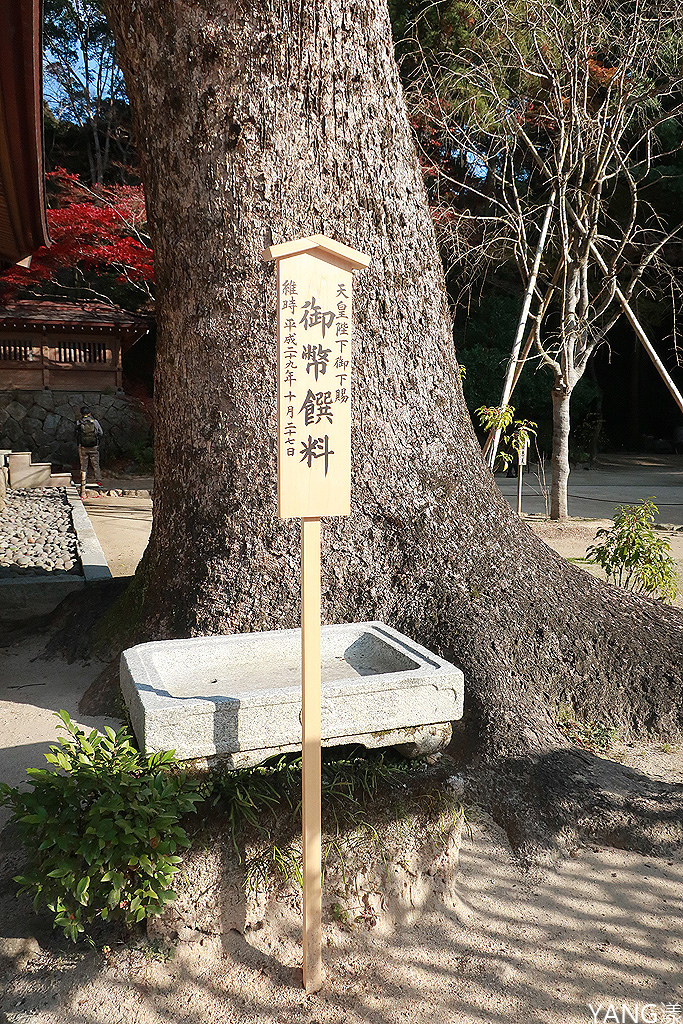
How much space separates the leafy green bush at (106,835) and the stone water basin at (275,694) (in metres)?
0.13

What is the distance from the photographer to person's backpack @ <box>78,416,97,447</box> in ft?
48.2

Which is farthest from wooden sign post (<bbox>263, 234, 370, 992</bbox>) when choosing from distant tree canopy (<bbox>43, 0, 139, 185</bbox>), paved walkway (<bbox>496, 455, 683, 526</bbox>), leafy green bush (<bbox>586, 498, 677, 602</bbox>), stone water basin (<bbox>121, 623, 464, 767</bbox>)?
distant tree canopy (<bbox>43, 0, 139, 185</bbox>)

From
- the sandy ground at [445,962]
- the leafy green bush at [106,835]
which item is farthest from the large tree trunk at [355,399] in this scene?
the leafy green bush at [106,835]

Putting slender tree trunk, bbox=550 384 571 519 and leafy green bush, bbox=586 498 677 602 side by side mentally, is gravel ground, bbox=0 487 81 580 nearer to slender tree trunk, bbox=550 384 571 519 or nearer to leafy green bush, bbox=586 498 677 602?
leafy green bush, bbox=586 498 677 602

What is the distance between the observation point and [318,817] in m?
2.40

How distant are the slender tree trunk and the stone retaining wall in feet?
34.2

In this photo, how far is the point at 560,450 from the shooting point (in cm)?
1059

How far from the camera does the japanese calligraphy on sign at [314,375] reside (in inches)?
93.4

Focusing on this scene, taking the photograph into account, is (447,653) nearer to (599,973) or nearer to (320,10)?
(599,973)

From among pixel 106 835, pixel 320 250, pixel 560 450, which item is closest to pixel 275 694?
pixel 106 835

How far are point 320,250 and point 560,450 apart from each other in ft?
28.7

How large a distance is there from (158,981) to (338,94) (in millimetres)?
3752
